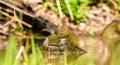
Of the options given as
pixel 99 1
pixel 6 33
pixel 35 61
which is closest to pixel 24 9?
pixel 6 33

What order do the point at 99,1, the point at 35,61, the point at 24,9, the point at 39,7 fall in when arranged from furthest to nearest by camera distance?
the point at 99,1, the point at 39,7, the point at 24,9, the point at 35,61

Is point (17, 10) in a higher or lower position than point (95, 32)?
higher

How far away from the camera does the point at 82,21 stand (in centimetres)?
732

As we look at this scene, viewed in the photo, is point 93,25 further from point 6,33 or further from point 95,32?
point 6,33

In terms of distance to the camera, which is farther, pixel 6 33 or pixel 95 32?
pixel 95 32

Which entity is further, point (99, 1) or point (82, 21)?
point (99, 1)

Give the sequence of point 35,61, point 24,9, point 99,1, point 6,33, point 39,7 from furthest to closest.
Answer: point 99,1 → point 39,7 → point 24,9 → point 6,33 → point 35,61

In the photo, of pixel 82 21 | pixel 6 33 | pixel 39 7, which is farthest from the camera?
pixel 82 21

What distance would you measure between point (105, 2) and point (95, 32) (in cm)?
112

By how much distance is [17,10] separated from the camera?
6191 mm

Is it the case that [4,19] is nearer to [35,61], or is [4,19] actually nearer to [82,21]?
[82,21]

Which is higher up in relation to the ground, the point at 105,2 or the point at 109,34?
the point at 105,2

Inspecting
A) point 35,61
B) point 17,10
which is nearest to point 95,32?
point 17,10

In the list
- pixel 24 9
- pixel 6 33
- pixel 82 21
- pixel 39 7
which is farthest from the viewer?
pixel 82 21
